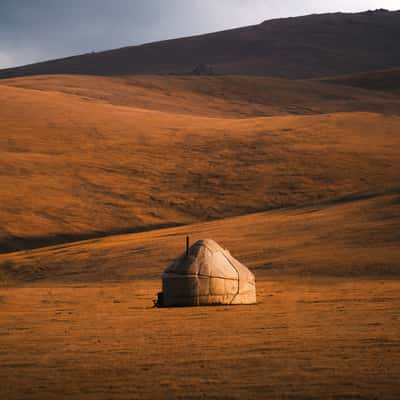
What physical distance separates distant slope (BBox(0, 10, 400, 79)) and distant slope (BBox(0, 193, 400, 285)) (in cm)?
7149

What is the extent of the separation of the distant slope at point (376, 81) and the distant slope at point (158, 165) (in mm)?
28293

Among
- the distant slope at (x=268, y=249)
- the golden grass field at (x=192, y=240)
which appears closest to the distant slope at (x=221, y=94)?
the golden grass field at (x=192, y=240)

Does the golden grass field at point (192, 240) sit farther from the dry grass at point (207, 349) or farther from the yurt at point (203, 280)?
the yurt at point (203, 280)

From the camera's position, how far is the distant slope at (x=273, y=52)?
106188 mm

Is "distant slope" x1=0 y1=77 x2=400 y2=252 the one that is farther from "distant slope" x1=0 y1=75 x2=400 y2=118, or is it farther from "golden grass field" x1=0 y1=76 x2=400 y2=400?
"distant slope" x1=0 y1=75 x2=400 y2=118

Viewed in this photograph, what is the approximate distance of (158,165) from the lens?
39.5 m

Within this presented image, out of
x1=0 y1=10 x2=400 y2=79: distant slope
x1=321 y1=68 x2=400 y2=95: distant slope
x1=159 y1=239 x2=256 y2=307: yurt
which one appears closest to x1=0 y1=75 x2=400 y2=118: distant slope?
x1=321 y1=68 x2=400 y2=95: distant slope

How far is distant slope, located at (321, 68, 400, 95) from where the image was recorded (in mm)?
79250

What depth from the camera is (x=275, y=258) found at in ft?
75.4

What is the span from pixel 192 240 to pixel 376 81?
58.8 meters

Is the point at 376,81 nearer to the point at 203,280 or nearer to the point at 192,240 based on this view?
the point at 192,240

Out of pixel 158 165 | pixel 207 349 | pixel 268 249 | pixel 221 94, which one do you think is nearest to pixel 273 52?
pixel 221 94

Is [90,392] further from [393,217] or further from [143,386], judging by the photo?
[393,217]

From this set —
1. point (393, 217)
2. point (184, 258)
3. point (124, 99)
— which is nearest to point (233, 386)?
point (184, 258)
